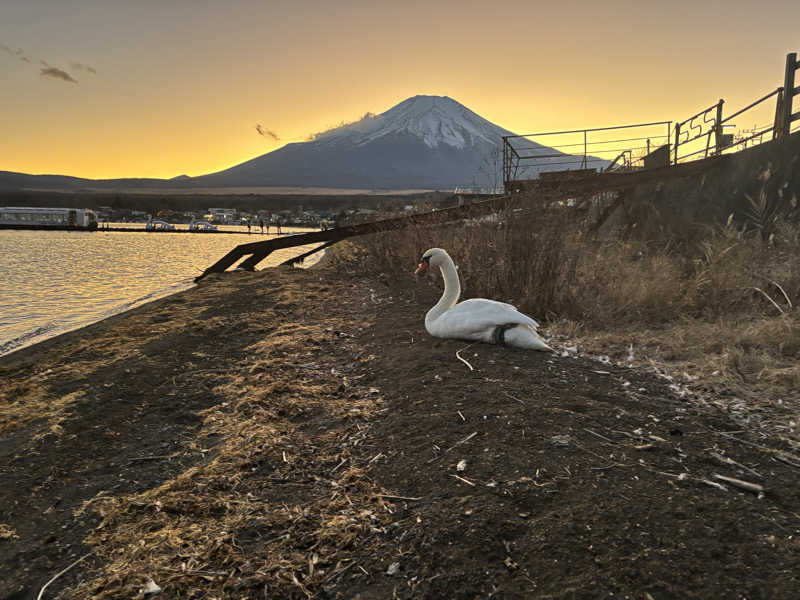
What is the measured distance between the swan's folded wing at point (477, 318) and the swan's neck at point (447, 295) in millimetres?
305

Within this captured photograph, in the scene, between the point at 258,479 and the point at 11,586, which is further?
the point at 258,479

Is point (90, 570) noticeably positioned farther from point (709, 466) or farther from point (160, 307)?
point (160, 307)

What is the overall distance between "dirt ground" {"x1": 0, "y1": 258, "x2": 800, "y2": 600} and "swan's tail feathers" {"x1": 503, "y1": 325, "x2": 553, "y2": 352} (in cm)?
14

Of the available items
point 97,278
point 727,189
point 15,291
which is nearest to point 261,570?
point 727,189

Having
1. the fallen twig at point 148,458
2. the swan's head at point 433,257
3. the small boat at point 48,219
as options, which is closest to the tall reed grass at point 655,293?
the swan's head at point 433,257

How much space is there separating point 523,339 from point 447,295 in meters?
1.49

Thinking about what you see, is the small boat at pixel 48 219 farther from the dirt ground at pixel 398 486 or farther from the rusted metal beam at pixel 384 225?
the dirt ground at pixel 398 486

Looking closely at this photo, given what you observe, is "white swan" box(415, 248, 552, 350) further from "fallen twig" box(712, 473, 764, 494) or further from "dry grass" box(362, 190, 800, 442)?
"fallen twig" box(712, 473, 764, 494)

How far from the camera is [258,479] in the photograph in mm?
3527

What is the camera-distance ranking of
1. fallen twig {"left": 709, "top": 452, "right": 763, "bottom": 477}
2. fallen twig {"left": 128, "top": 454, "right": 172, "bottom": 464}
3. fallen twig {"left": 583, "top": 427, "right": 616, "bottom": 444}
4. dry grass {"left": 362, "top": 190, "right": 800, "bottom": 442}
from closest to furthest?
fallen twig {"left": 709, "top": 452, "right": 763, "bottom": 477} → fallen twig {"left": 583, "top": 427, "right": 616, "bottom": 444} → fallen twig {"left": 128, "top": 454, "right": 172, "bottom": 464} → dry grass {"left": 362, "top": 190, "right": 800, "bottom": 442}

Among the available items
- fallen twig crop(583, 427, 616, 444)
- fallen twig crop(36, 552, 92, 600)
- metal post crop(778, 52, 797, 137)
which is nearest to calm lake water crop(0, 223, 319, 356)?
fallen twig crop(36, 552, 92, 600)

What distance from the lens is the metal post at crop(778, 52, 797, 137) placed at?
12.6 m

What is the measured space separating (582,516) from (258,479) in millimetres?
2270

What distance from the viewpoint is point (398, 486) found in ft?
10.5
